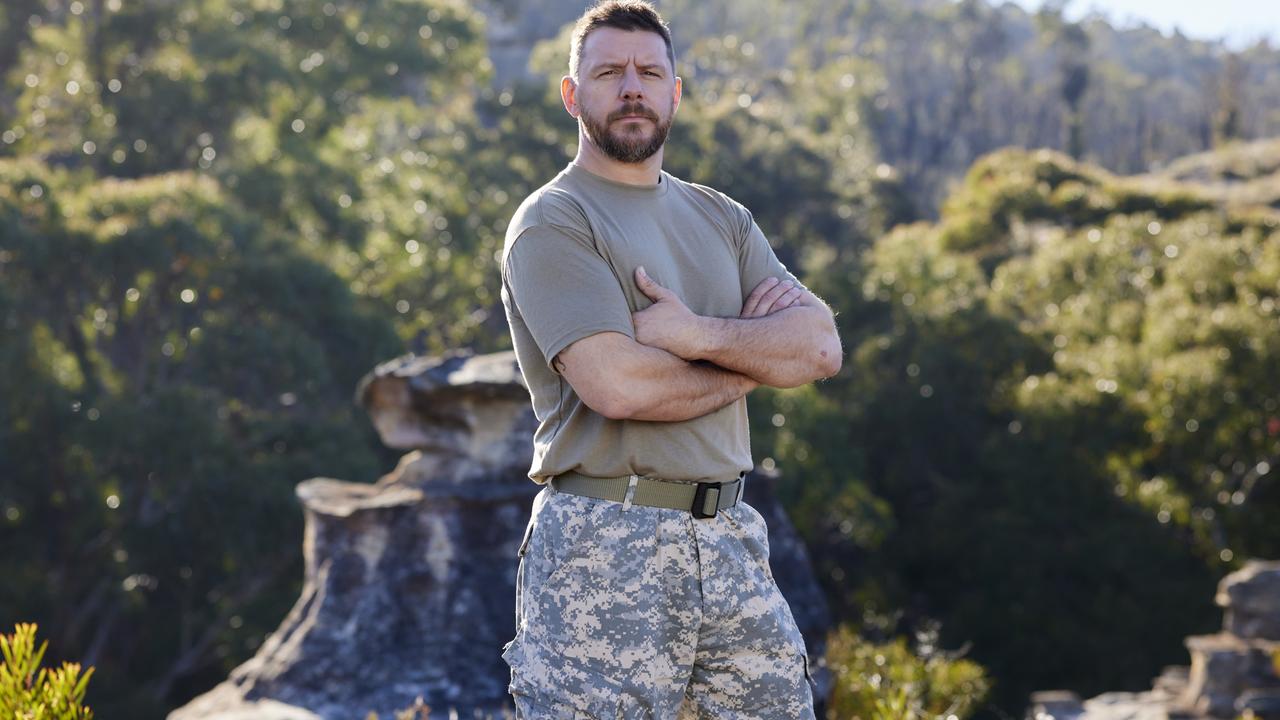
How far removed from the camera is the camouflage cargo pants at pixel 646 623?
9.84 feet

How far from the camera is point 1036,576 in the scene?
2009 centimetres

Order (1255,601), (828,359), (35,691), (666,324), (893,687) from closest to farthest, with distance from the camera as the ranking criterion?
(666,324) < (828,359) < (35,691) < (893,687) < (1255,601)

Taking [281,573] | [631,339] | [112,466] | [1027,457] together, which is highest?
[631,339]

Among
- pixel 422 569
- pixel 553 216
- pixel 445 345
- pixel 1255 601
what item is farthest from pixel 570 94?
pixel 445 345

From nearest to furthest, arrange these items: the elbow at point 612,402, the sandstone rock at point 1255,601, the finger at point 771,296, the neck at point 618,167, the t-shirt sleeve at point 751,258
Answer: the elbow at point 612,402, the neck at point 618,167, the finger at point 771,296, the t-shirt sleeve at point 751,258, the sandstone rock at point 1255,601

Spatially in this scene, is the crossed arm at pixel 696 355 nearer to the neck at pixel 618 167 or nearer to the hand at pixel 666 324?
the hand at pixel 666 324

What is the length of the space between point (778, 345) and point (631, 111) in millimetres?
625

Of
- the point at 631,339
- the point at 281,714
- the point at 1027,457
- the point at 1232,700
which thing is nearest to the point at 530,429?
the point at 281,714

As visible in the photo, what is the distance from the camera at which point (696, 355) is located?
312 cm

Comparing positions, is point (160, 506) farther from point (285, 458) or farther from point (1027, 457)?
point (1027, 457)

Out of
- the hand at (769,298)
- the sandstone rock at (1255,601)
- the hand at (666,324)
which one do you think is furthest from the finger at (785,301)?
the sandstone rock at (1255,601)

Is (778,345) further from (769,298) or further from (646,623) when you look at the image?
(646,623)

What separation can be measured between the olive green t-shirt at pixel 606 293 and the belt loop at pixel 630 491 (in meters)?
0.02

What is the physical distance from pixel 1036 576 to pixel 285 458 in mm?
10450
